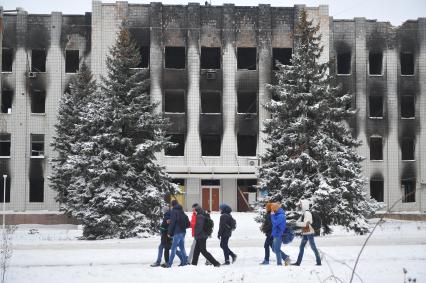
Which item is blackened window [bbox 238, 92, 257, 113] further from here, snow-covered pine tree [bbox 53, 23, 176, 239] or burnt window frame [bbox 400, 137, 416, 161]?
snow-covered pine tree [bbox 53, 23, 176, 239]

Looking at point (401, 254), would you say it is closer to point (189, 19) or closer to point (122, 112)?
point (122, 112)

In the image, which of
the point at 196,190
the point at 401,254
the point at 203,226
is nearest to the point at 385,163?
the point at 196,190

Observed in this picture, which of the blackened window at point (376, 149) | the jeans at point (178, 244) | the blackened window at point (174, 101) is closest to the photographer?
the jeans at point (178, 244)

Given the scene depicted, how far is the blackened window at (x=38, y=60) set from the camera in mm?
46562

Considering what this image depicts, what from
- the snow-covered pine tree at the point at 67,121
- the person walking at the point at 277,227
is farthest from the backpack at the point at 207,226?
the snow-covered pine tree at the point at 67,121

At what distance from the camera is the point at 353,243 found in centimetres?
2161

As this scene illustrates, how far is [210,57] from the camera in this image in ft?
151

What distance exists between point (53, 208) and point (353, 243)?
94.9ft

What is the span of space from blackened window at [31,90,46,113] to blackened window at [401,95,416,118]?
27.8m

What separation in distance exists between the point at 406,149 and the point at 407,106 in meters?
3.36

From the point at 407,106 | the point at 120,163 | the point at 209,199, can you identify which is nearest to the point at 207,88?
the point at 209,199

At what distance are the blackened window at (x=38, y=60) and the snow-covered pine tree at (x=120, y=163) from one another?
19.1 metres

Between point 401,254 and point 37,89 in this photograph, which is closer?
point 401,254

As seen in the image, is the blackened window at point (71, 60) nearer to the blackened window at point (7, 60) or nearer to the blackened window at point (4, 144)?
the blackened window at point (7, 60)
